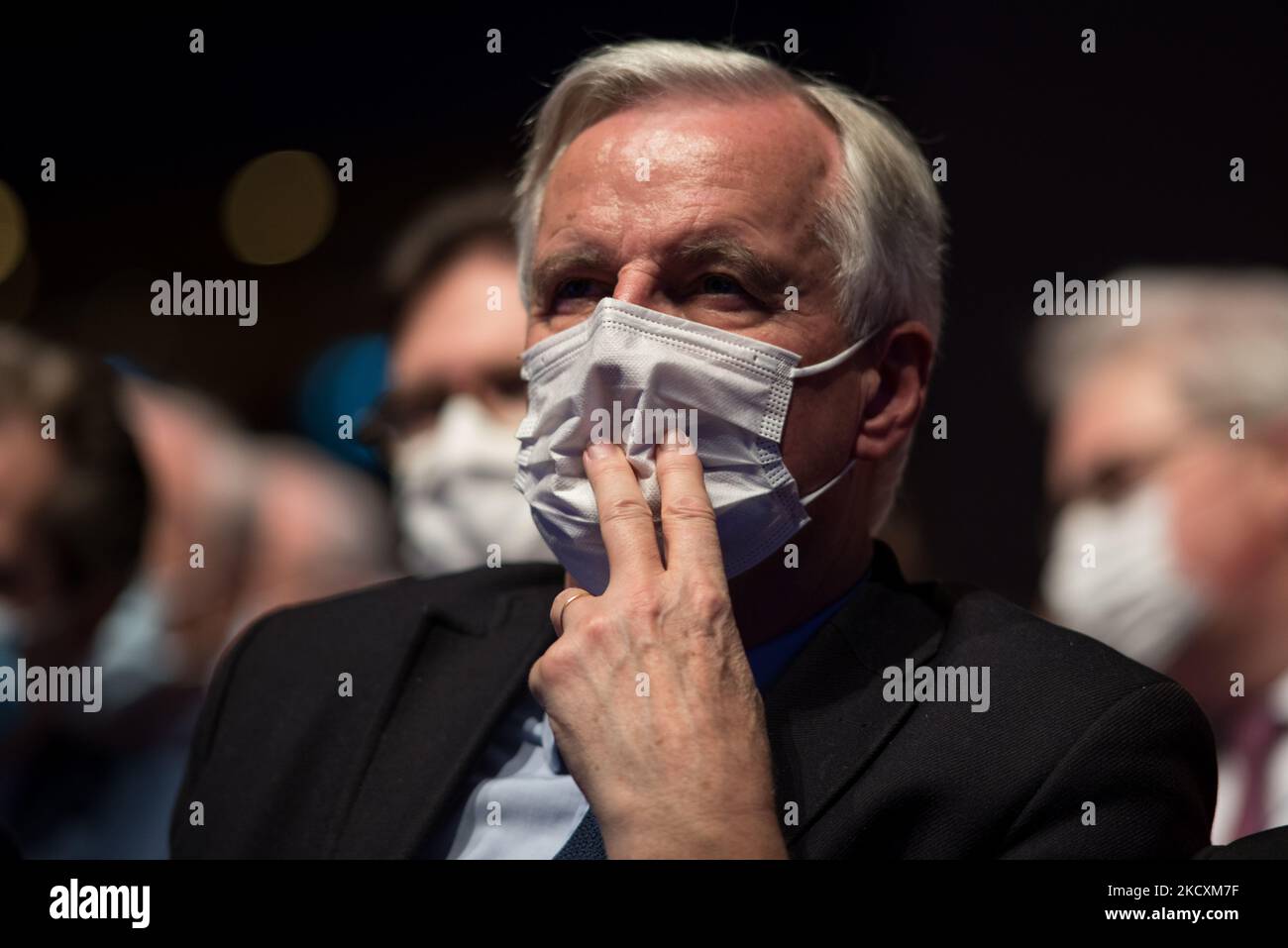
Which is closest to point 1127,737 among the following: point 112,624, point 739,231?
point 739,231

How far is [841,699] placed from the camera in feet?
7.45

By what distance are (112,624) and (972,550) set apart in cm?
264

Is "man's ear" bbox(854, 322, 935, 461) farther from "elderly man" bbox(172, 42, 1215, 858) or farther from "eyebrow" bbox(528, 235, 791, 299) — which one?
"eyebrow" bbox(528, 235, 791, 299)

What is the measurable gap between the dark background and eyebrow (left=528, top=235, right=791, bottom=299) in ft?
3.12

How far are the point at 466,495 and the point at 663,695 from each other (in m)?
1.99

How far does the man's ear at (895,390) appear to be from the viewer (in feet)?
8.22

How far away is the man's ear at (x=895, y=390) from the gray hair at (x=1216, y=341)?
4.11 feet

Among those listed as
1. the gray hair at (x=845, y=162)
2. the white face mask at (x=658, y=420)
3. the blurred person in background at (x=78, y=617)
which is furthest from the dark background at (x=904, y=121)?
the white face mask at (x=658, y=420)

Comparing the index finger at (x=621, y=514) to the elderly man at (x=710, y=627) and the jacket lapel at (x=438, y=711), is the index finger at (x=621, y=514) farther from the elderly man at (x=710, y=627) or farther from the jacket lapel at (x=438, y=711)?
the jacket lapel at (x=438, y=711)

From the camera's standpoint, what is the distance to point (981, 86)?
11.6 feet
